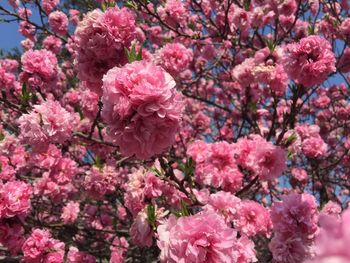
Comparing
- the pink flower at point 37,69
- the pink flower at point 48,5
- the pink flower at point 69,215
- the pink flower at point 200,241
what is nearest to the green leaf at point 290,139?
the pink flower at point 200,241

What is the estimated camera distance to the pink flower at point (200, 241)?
66.7 inches

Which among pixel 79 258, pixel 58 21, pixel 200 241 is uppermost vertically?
pixel 58 21

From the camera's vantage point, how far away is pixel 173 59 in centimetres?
411

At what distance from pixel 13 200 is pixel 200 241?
6.31 feet

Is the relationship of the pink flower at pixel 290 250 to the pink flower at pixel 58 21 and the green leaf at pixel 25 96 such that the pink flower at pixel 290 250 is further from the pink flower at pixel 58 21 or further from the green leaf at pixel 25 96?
the pink flower at pixel 58 21

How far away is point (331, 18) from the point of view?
568 centimetres

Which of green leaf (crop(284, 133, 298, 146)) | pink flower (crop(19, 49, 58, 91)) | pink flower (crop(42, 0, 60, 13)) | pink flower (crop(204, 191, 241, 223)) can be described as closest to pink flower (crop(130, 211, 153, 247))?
pink flower (crop(204, 191, 241, 223))

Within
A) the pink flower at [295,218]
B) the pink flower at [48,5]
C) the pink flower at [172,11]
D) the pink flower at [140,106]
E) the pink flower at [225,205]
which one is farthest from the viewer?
the pink flower at [48,5]

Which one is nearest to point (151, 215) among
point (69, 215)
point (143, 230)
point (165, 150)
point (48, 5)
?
point (143, 230)

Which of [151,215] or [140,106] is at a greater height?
[140,106]

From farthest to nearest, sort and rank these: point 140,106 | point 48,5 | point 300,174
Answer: point 300,174 < point 48,5 < point 140,106

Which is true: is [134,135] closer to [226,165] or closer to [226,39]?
[226,165]

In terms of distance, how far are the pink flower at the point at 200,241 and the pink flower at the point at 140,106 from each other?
437mm

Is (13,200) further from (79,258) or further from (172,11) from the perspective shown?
(172,11)
